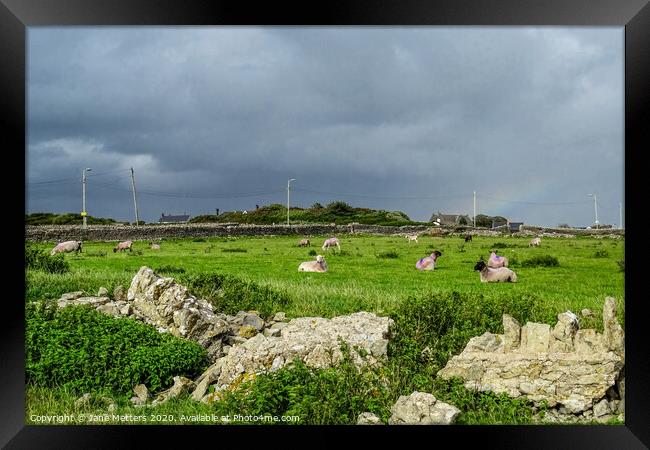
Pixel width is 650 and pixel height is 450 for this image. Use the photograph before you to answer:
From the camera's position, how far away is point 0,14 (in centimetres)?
427

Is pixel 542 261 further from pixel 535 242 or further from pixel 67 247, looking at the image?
pixel 67 247

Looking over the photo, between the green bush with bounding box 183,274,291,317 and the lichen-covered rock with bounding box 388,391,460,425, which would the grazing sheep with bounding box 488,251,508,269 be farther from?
the green bush with bounding box 183,274,291,317

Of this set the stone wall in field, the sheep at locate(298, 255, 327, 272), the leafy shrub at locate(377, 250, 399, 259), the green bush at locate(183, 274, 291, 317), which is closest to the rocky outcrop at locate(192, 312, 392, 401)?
the green bush at locate(183, 274, 291, 317)

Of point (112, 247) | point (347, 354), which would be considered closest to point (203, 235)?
point (112, 247)

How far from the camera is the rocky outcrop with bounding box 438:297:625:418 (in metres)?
4.49

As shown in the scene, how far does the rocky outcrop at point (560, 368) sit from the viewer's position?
4.49 meters

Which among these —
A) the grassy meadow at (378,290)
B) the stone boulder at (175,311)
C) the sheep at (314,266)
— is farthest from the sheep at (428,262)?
the stone boulder at (175,311)

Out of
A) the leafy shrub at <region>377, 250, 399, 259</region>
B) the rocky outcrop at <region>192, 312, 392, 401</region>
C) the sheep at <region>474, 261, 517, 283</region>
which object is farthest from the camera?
the leafy shrub at <region>377, 250, 399, 259</region>

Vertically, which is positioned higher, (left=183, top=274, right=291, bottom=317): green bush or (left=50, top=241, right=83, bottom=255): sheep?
(left=50, top=241, right=83, bottom=255): sheep

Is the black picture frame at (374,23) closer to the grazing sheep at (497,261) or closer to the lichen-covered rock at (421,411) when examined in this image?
the lichen-covered rock at (421,411)

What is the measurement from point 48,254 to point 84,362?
138cm

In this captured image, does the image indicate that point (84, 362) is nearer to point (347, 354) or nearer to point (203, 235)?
point (203, 235)

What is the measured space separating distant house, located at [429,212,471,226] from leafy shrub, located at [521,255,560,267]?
0.75 metres

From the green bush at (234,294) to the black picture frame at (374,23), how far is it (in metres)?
1.42
